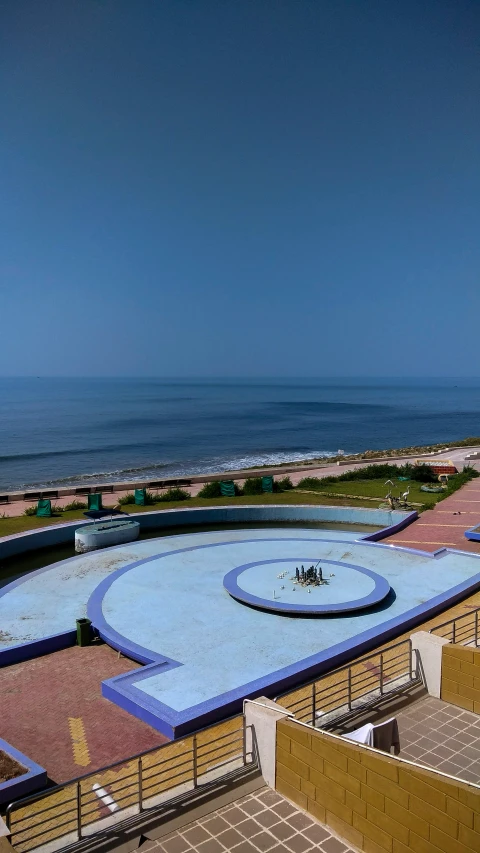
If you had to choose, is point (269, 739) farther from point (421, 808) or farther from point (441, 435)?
point (441, 435)

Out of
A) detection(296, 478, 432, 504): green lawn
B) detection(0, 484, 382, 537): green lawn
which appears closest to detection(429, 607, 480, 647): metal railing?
detection(0, 484, 382, 537): green lawn

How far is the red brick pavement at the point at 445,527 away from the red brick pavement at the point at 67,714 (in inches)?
485

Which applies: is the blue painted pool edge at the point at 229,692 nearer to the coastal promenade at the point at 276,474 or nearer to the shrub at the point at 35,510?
the shrub at the point at 35,510

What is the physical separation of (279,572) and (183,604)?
134 inches

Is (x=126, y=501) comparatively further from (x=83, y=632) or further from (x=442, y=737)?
(x=442, y=737)

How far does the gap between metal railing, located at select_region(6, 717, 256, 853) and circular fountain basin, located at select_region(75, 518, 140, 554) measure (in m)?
12.7

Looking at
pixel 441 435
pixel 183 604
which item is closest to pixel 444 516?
pixel 183 604

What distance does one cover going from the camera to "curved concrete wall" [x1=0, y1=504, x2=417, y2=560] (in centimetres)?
2369

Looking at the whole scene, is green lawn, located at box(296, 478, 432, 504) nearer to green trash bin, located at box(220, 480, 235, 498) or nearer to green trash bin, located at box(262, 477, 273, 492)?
green trash bin, located at box(262, 477, 273, 492)

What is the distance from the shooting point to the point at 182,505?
28359mm

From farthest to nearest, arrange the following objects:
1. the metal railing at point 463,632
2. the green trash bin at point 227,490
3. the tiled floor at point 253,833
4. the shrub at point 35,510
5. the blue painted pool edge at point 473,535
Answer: the green trash bin at point 227,490, the shrub at point 35,510, the blue painted pool edge at point 473,535, the metal railing at point 463,632, the tiled floor at point 253,833

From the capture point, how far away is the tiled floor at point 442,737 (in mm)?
7559

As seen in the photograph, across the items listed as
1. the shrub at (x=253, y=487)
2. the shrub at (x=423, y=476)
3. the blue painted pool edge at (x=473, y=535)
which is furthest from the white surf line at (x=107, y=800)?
the shrub at (x=423, y=476)

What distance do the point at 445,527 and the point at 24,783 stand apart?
18.9 m
